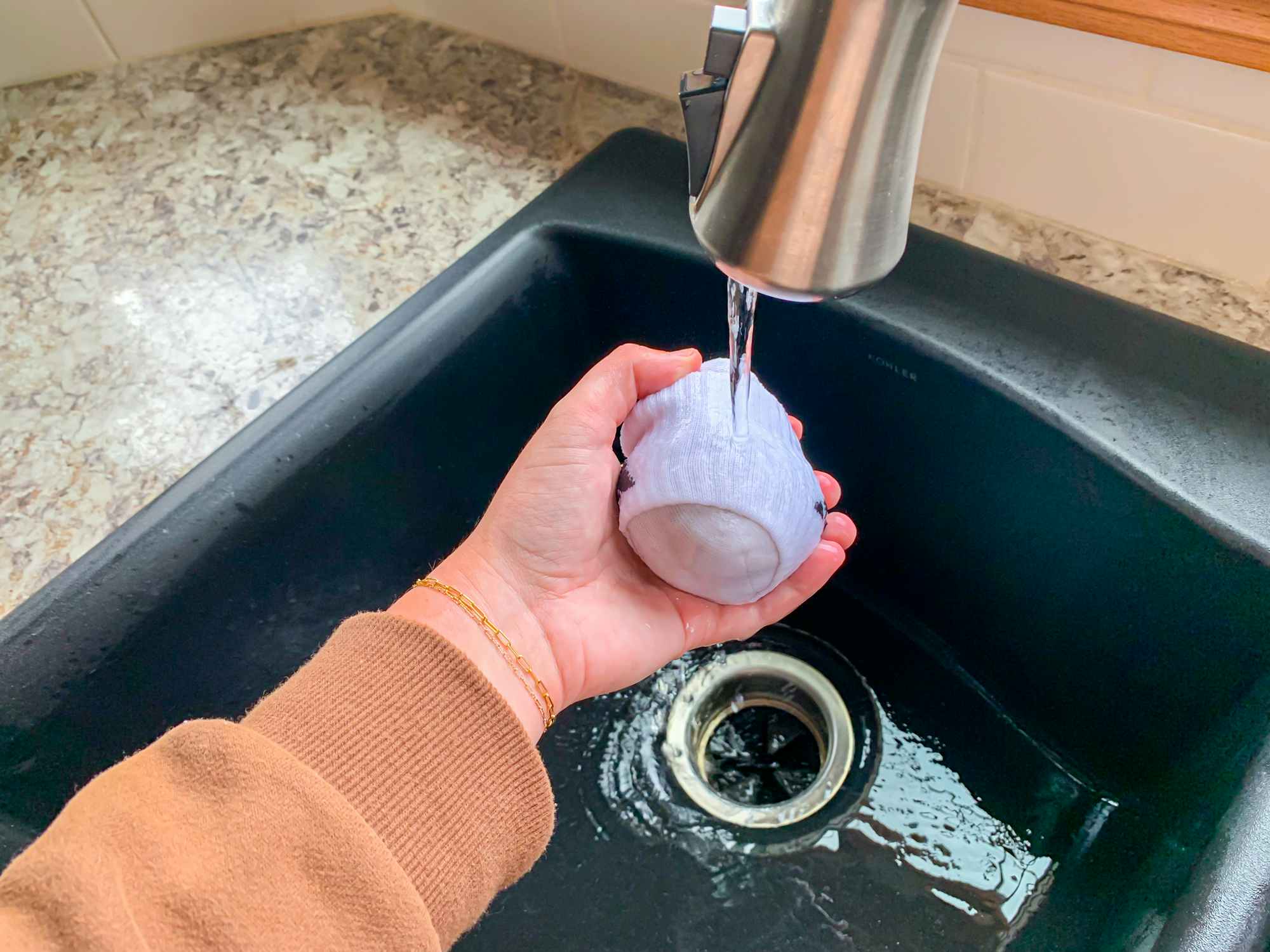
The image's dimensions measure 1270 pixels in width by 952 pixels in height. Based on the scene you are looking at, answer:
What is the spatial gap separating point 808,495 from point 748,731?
0.28m

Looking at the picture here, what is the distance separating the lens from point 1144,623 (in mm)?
545

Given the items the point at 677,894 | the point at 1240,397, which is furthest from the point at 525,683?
the point at 1240,397

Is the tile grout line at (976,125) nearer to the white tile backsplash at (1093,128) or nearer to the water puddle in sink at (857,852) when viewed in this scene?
the white tile backsplash at (1093,128)

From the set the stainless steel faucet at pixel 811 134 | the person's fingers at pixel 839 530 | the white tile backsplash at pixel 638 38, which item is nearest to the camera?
the stainless steel faucet at pixel 811 134

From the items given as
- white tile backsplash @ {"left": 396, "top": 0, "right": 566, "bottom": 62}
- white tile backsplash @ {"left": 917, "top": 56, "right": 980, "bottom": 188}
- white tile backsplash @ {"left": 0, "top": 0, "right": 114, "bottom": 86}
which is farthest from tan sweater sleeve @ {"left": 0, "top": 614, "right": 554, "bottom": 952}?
white tile backsplash @ {"left": 0, "top": 0, "right": 114, "bottom": 86}

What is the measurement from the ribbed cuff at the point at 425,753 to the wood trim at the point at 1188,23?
0.53 m

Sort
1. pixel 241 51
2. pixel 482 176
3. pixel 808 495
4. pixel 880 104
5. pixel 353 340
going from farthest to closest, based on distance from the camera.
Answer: pixel 241 51 < pixel 482 176 < pixel 353 340 < pixel 808 495 < pixel 880 104

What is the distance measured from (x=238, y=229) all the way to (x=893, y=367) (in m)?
0.53

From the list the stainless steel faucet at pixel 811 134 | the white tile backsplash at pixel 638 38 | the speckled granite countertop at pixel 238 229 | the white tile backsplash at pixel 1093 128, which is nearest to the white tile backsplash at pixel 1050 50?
the white tile backsplash at pixel 1093 128

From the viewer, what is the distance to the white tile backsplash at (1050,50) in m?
0.55

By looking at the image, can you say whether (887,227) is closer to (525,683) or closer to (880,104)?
(880,104)

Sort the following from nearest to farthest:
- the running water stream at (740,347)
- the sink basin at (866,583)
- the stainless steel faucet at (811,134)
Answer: the stainless steel faucet at (811,134) → the running water stream at (740,347) → the sink basin at (866,583)

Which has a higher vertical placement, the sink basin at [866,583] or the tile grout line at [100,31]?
the tile grout line at [100,31]

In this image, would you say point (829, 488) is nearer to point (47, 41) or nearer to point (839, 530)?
point (839, 530)
